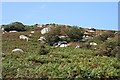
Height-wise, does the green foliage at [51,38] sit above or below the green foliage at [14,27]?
below

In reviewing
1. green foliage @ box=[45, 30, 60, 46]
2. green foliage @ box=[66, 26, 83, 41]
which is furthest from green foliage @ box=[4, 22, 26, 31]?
green foliage @ box=[45, 30, 60, 46]

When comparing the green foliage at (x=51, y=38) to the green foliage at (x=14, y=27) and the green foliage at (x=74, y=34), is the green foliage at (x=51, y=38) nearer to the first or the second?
the green foliage at (x=74, y=34)

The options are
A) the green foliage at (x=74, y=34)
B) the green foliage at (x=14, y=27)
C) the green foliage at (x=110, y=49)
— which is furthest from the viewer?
the green foliage at (x=14, y=27)

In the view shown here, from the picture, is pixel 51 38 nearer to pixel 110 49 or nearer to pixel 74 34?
pixel 74 34

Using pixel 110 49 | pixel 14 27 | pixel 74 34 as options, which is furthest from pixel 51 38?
pixel 14 27

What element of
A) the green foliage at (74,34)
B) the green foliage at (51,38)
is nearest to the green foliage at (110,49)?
the green foliage at (51,38)

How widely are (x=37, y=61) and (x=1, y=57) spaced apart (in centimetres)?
339

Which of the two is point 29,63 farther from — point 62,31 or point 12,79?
point 62,31

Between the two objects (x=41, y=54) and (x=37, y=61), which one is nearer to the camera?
(x=37, y=61)

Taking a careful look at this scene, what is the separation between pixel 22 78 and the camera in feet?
61.8

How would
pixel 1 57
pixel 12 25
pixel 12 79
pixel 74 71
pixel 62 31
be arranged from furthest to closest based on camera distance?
pixel 12 25
pixel 62 31
pixel 1 57
pixel 74 71
pixel 12 79

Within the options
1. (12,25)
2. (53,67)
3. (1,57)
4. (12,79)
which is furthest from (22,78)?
(12,25)

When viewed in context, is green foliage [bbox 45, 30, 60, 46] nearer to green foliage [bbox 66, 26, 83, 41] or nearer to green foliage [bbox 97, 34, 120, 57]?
green foliage [bbox 66, 26, 83, 41]

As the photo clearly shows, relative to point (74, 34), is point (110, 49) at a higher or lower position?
lower
